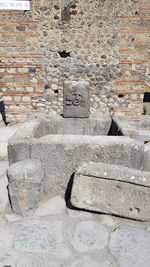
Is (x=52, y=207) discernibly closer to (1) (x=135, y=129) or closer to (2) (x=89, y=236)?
(2) (x=89, y=236)

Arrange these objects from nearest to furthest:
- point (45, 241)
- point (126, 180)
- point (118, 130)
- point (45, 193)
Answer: point (45, 241) → point (126, 180) → point (45, 193) → point (118, 130)

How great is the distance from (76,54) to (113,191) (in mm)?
3873

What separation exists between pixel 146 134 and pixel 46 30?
3623 millimetres

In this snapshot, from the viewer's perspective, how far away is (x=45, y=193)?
2.52 meters

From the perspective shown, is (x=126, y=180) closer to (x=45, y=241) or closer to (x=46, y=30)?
(x=45, y=241)

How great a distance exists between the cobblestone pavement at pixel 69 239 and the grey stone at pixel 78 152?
Answer: 1.38 ft

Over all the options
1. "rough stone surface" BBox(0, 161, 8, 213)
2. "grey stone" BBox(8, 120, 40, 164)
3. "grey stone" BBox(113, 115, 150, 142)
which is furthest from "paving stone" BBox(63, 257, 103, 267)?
"grey stone" BBox(113, 115, 150, 142)

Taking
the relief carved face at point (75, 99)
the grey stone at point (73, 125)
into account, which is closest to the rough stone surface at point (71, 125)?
the grey stone at point (73, 125)

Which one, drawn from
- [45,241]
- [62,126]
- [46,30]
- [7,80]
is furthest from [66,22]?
[45,241]

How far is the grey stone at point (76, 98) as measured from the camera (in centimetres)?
299

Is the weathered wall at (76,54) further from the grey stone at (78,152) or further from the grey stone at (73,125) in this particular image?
the grey stone at (78,152)

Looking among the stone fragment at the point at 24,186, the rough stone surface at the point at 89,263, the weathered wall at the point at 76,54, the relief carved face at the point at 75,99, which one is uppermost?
the weathered wall at the point at 76,54

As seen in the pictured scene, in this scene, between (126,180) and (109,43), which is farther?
(109,43)

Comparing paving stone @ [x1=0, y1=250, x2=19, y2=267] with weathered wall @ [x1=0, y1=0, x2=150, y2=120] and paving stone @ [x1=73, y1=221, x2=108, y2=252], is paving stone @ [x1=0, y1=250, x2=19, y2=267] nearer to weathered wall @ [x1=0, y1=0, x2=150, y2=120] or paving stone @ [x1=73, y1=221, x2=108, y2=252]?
paving stone @ [x1=73, y1=221, x2=108, y2=252]
